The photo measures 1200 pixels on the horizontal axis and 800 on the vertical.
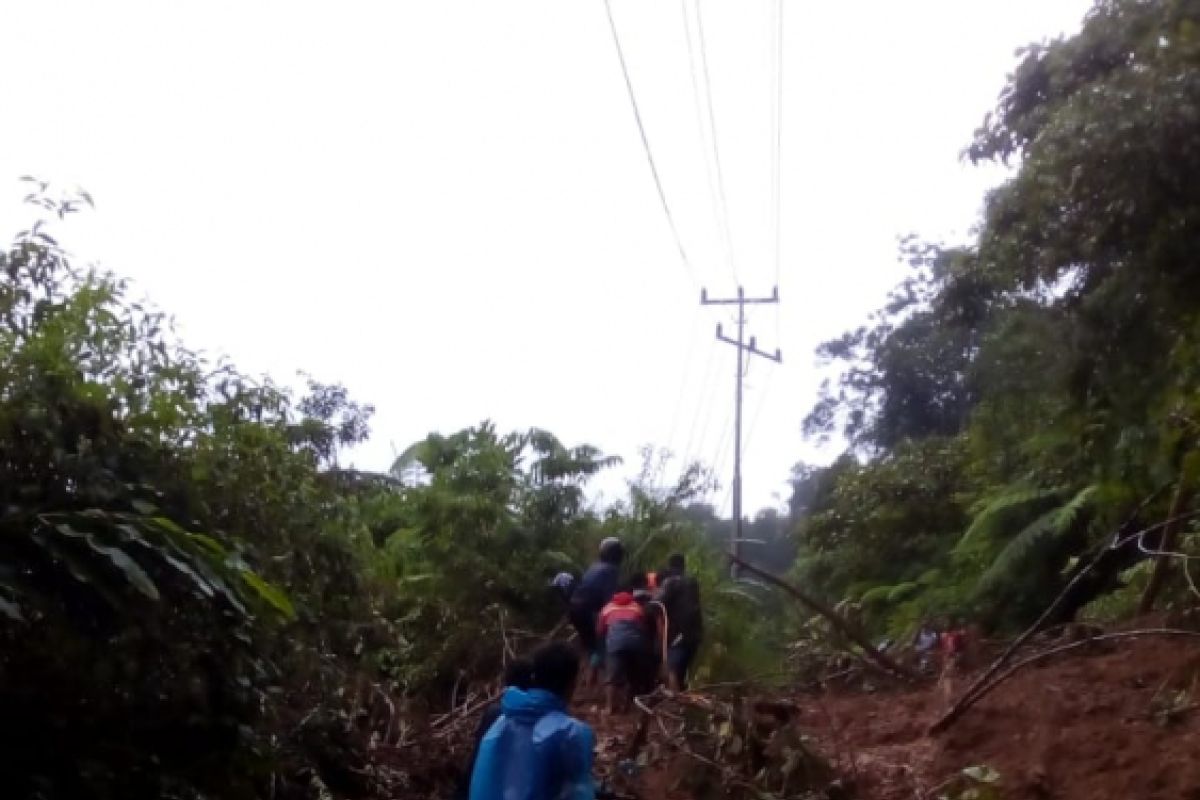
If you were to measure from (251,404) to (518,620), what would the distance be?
22.0 ft

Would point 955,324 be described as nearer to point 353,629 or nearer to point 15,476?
point 353,629

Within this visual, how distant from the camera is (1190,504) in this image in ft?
32.8

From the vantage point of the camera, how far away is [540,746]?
4.75 meters

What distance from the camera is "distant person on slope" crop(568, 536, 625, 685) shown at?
37.6 feet

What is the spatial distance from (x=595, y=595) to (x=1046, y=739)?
458cm

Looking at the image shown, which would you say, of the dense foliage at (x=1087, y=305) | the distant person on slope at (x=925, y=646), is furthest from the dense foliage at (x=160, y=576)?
the dense foliage at (x=1087, y=305)

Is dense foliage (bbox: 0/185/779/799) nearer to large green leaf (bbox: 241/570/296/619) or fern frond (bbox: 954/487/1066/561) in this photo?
large green leaf (bbox: 241/570/296/619)

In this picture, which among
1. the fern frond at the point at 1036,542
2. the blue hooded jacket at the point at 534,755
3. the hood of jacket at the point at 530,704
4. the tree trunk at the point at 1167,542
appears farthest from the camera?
the fern frond at the point at 1036,542

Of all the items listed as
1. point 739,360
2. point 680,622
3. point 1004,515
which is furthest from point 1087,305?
point 739,360

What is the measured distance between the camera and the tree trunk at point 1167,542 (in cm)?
917

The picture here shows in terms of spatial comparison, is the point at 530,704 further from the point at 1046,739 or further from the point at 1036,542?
the point at 1036,542

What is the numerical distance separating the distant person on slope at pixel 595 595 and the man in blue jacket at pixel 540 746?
6.47 metres

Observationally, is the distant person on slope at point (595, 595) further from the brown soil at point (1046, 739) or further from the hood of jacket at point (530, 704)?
the hood of jacket at point (530, 704)

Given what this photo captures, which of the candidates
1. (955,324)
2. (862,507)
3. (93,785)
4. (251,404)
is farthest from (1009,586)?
(93,785)
